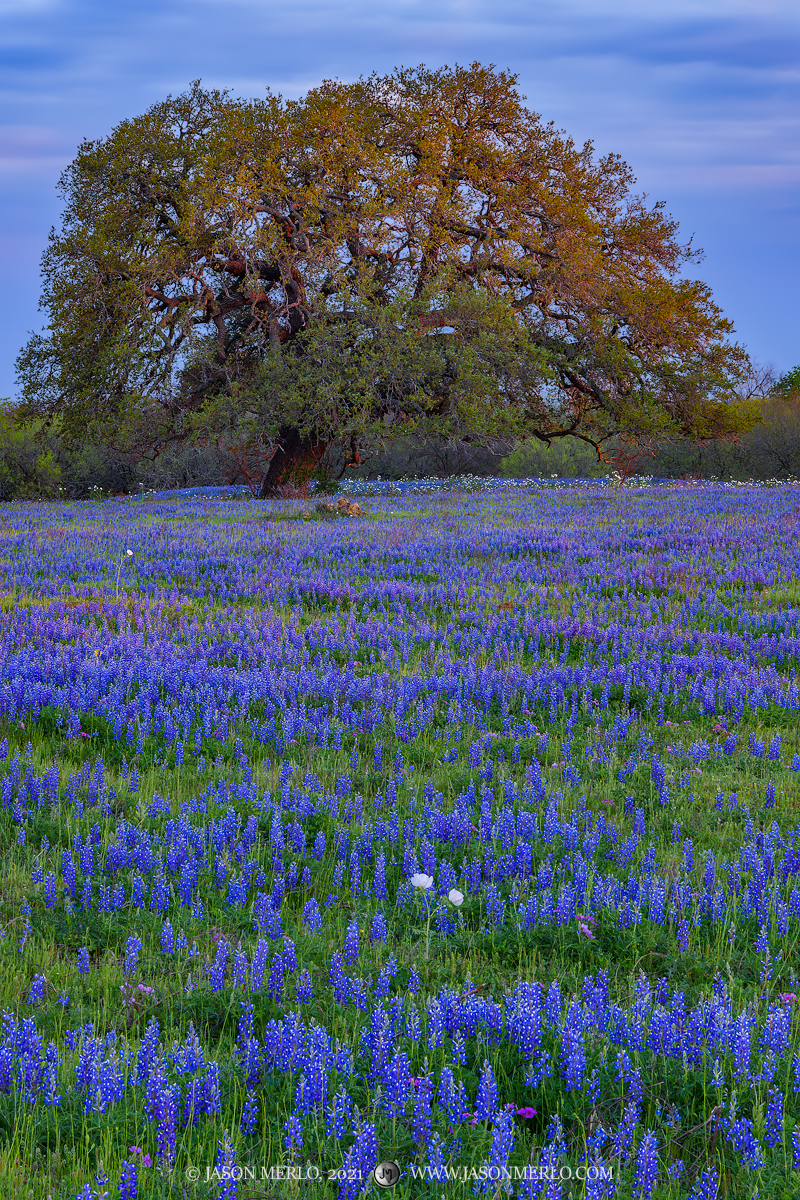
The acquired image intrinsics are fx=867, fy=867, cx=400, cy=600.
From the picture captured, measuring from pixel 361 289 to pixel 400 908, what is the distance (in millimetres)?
24055

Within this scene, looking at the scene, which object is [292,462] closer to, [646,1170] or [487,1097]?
[487,1097]

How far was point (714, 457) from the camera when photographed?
1957 inches

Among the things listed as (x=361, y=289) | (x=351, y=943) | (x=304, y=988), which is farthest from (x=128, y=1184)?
(x=361, y=289)

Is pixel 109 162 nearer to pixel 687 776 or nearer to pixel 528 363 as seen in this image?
pixel 528 363

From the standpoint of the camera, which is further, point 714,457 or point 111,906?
point 714,457

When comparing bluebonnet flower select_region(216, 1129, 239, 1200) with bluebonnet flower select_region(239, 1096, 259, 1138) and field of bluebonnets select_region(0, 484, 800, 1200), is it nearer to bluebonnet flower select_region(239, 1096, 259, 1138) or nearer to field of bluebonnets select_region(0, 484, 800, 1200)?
field of bluebonnets select_region(0, 484, 800, 1200)

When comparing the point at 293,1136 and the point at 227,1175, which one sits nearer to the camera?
the point at 227,1175

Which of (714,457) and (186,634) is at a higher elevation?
(714,457)

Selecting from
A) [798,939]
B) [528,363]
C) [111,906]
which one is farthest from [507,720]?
[528,363]

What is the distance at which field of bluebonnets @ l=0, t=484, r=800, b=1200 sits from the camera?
2262 millimetres

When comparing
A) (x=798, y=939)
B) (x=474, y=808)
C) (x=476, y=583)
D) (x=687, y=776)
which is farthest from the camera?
(x=476, y=583)

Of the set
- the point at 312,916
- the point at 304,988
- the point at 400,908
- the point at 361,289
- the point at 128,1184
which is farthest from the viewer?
the point at 361,289

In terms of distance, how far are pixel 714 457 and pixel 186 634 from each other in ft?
155

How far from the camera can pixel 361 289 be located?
25.2 metres
